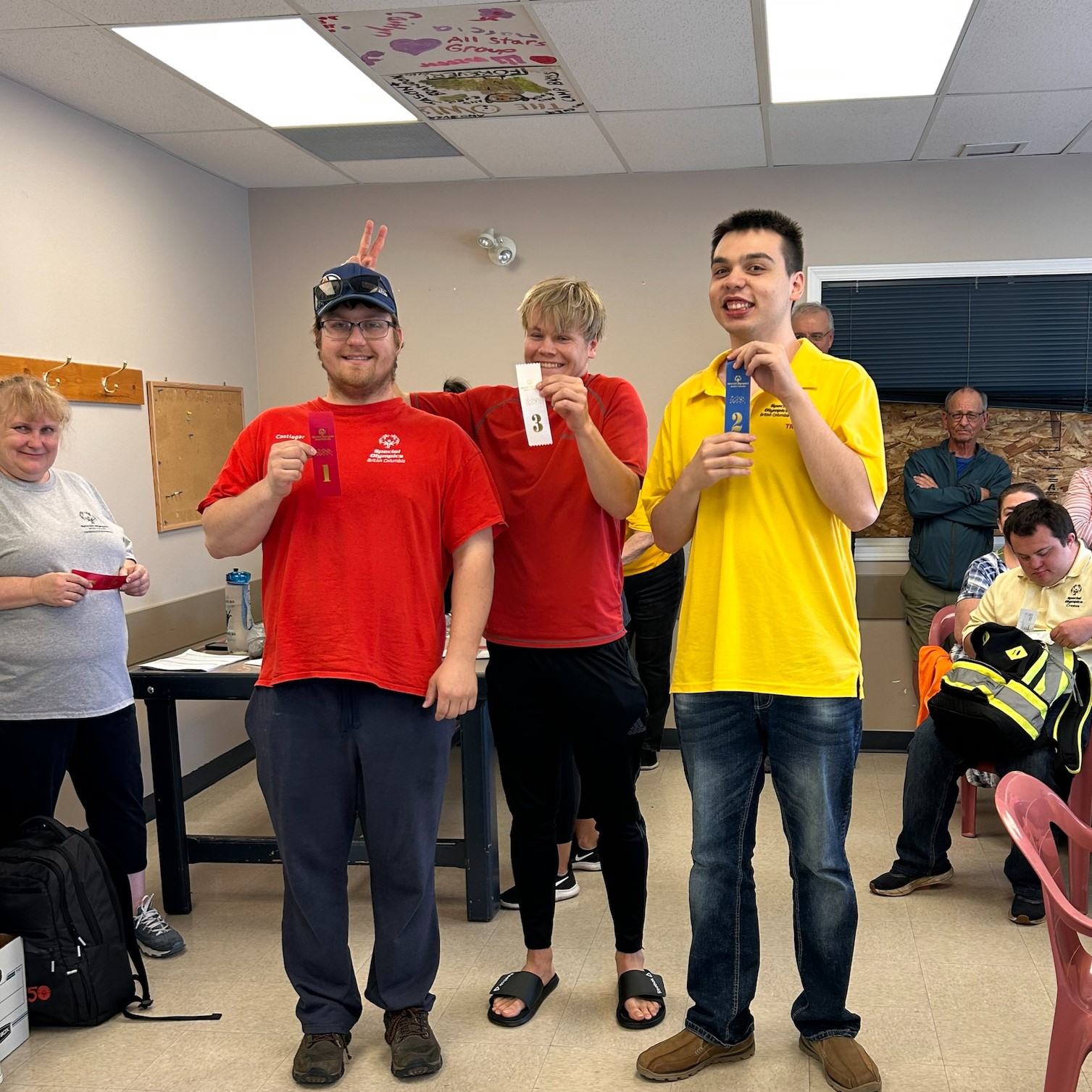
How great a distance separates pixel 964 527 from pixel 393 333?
3.23 m

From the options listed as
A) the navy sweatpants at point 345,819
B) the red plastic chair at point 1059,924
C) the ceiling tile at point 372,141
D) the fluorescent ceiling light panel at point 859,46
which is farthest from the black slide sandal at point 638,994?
the ceiling tile at point 372,141

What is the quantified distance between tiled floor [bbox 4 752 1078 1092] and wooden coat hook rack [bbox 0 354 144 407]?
1.74 m

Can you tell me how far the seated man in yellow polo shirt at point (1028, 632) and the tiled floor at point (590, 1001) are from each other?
0.11m

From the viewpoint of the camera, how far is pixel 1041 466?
15.8 ft

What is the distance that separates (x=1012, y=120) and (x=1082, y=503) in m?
1.58

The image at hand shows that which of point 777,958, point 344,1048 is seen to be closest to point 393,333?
point 344,1048

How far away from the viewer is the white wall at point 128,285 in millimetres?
3504

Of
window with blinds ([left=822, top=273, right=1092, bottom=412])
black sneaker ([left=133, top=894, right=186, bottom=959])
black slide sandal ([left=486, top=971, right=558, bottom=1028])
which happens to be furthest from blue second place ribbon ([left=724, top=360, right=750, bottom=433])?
window with blinds ([left=822, top=273, right=1092, bottom=412])

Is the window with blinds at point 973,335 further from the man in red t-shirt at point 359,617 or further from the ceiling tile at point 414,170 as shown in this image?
the man in red t-shirt at point 359,617

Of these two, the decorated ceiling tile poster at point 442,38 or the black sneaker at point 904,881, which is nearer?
the decorated ceiling tile poster at point 442,38

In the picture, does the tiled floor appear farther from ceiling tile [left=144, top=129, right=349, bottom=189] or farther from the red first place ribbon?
ceiling tile [left=144, top=129, right=349, bottom=189]

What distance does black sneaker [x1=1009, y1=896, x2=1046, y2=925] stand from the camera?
3066mm

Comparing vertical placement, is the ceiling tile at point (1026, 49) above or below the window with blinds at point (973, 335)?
above

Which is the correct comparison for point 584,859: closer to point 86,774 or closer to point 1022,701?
point 1022,701
